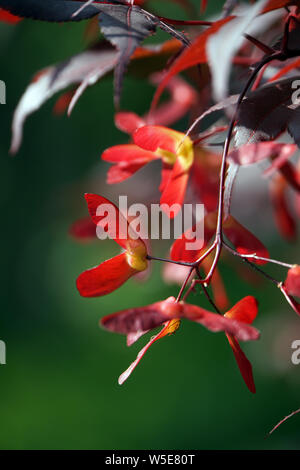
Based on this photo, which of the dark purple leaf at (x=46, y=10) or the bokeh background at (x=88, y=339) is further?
the bokeh background at (x=88, y=339)

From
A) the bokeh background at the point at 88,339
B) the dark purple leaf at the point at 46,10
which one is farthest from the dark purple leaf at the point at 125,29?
the bokeh background at the point at 88,339

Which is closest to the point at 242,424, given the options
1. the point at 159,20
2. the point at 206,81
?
the point at 206,81

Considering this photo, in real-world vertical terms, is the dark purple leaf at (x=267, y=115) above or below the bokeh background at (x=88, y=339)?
above

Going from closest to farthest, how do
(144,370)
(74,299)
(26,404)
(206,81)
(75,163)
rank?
1. (206,81)
2. (26,404)
3. (144,370)
4. (74,299)
5. (75,163)

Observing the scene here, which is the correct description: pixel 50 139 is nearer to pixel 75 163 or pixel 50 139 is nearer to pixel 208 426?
pixel 75 163

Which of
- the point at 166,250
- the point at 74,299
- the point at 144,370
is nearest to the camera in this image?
the point at 166,250

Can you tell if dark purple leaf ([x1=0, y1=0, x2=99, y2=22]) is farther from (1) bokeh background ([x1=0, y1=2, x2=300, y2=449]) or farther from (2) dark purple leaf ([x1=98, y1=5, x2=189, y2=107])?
(1) bokeh background ([x1=0, y1=2, x2=300, y2=449])

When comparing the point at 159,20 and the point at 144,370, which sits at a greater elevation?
the point at 159,20

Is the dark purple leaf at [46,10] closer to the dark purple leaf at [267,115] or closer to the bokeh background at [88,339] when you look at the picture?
the dark purple leaf at [267,115]

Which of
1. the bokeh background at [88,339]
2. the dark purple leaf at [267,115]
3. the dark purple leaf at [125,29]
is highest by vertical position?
the dark purple leaf at [125,29]
